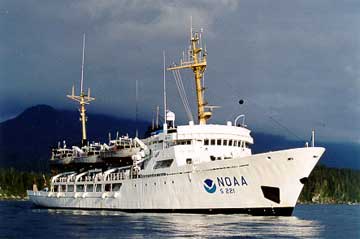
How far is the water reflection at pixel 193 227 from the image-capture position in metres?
36.9

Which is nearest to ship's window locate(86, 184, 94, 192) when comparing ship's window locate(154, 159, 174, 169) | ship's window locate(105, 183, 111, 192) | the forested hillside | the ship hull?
ship's window locate(105, 183, 111, 192)

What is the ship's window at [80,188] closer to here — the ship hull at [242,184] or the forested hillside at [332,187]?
the ship hull at [242,184]

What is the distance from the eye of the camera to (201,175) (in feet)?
159

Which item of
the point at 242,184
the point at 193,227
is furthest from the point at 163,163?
the point at 193,227

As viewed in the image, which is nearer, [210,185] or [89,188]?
[210,185]

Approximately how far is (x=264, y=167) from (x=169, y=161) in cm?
989

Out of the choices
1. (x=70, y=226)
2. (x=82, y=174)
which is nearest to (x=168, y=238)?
(x=70, y=226)

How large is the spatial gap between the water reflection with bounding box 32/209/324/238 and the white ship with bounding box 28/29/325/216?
140 cm

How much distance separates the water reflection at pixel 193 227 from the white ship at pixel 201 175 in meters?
1.40

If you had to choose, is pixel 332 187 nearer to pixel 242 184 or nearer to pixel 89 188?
pixel 89 188

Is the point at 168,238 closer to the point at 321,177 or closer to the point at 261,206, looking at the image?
the point at 261,206

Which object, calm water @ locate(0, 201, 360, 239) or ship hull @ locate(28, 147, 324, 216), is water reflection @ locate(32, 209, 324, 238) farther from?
ship hull @ locate(28, 147, 324, 216)

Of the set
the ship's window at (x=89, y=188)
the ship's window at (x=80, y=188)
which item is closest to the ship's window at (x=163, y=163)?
the ship's window at (x=89, y=188)

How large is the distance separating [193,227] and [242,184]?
810cm
